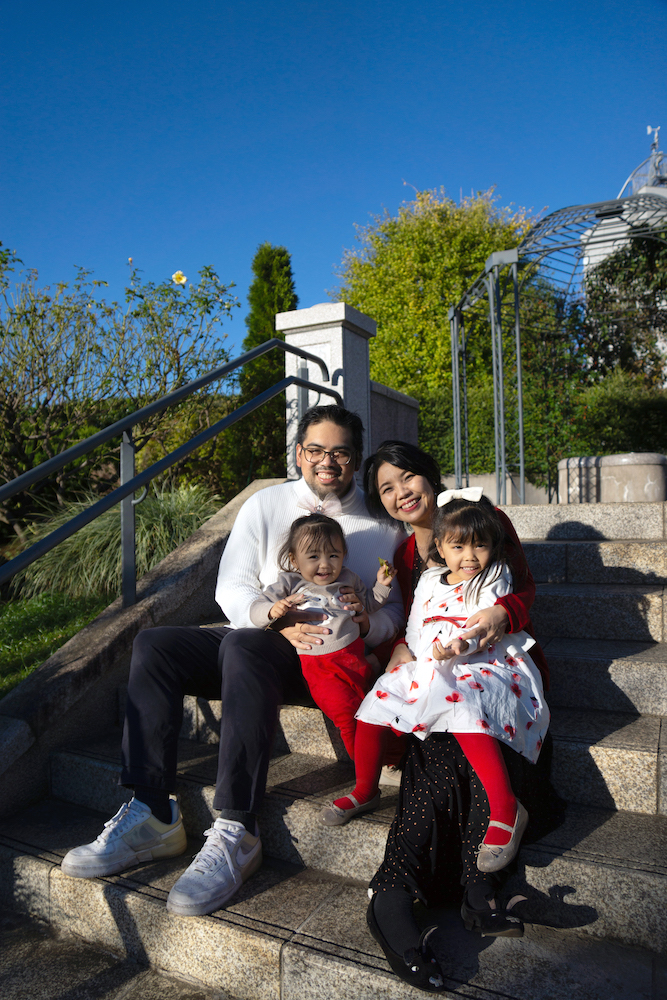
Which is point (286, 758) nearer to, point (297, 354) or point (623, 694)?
point (623, 694)

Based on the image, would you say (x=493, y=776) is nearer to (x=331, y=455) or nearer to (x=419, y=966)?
(x=419, y=966)

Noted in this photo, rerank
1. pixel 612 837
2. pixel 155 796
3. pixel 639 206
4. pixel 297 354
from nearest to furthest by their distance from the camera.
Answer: pixel 612 837
pixel 155 796
pixel 297 354
pixel 639 206

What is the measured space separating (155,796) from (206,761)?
0.32 metres

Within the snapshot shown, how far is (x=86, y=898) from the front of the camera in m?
1.68

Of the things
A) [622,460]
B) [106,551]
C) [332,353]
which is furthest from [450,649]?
[622,460]

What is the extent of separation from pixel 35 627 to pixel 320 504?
6.67ft

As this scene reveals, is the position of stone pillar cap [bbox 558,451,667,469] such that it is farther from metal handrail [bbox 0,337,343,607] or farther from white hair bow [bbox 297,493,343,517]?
white hair bow [bbox 297,493,343,517]

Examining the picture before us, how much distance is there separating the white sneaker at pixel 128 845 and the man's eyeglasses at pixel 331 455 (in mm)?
1185

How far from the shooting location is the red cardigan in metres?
1.74

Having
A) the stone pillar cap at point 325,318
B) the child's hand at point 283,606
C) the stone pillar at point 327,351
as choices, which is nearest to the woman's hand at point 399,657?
the child's hand at point 283,606

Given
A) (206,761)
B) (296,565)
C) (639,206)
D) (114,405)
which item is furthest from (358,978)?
(639,206)

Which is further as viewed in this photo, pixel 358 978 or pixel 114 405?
pixel 114 405

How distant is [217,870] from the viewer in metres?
1.58

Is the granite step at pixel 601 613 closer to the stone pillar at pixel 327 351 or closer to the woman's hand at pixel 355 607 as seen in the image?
the woman's hand at pixel 355 607
